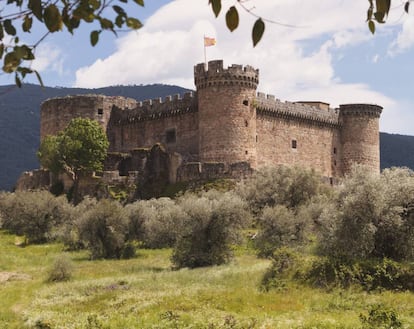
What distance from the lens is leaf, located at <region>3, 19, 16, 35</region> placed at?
17.4ft

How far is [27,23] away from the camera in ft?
17.7

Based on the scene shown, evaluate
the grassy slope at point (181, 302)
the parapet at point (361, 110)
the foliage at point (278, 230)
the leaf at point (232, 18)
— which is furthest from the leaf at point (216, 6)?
the parapet at point (361, 110)

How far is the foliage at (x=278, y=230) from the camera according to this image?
1311 inches

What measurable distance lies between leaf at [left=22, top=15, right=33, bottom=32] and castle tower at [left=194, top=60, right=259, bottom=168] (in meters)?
42.1

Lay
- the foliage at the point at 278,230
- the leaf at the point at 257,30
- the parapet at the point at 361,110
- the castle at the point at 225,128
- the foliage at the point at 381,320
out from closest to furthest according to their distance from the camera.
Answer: the leaf at the point at 257,30, the foliage at the point at 381,320, the foliage at the point at 278,230, the castle at the point at 225,128, the parapet at the point at 361,110

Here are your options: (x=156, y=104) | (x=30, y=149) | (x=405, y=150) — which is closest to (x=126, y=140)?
(x=156, y=104)

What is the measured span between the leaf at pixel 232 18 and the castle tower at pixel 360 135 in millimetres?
55260

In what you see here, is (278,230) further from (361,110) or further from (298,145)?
(361,110)

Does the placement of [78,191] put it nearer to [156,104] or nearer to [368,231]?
[156,104]

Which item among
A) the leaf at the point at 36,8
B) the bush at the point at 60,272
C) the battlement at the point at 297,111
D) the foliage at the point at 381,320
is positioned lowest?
the bush at the point at 60,272

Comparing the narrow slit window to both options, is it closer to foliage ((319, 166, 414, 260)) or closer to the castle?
the castle

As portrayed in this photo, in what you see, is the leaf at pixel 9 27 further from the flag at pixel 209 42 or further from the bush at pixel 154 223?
the flag at pixel 209 42

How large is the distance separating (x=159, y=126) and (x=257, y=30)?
2004 inches

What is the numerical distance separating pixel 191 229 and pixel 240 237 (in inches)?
96.9
